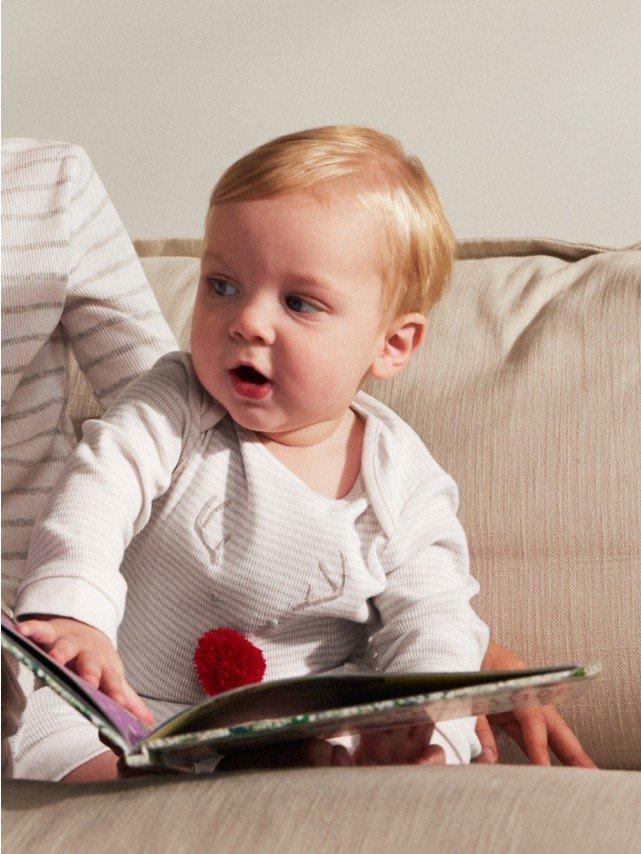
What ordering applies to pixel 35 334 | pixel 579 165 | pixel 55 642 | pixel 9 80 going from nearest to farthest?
pixel 55 642 → pixel 35 334 → pixel 579 165 → pixel 9 80

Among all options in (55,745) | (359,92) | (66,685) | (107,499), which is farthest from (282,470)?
(359,92)

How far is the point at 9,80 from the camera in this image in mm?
2057

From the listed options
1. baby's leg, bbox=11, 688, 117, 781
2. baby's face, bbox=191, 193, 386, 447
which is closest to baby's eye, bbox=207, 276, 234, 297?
Answer: baby's face, bbox=191, 193, 386, 447

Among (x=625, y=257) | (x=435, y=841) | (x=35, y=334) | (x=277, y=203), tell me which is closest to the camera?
(x=435, y=841)

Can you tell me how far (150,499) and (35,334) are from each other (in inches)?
9.3

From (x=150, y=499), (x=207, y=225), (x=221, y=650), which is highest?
(x=207, y=225)

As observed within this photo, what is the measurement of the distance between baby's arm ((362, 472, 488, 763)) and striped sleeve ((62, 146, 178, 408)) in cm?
31

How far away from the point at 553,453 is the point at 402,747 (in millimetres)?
418

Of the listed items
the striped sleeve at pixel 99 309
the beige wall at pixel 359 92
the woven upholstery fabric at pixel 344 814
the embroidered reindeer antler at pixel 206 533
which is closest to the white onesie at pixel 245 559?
the embroidered reindeer antler at pixel 206 533

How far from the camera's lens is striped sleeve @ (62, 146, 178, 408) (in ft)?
3.59

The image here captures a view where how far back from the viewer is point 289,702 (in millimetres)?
661

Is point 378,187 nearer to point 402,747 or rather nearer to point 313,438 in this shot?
point 313,438

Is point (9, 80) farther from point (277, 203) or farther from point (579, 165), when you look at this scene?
point (277, 203)

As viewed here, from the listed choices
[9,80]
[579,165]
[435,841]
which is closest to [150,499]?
[435,841]
